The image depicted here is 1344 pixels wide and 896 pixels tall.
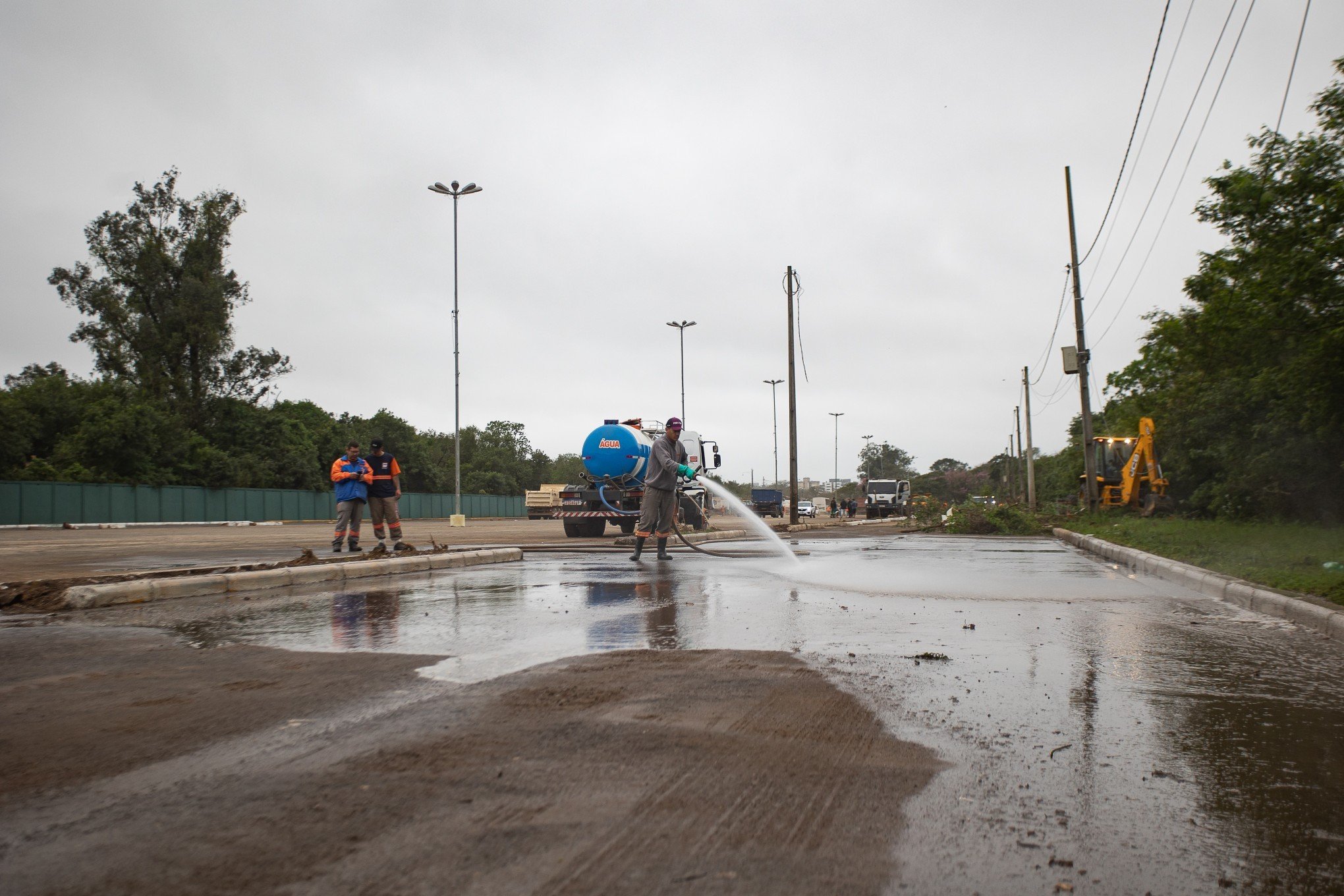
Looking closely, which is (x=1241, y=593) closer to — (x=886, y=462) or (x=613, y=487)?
(x=613, y=487)

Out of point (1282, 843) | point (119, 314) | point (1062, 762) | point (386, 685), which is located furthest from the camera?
point (119, 314)

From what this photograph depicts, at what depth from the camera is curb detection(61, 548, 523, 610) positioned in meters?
7.82

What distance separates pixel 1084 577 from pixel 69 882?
11805mm

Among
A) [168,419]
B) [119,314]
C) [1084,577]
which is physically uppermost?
[119,314]

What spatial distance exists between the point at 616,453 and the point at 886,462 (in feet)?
504

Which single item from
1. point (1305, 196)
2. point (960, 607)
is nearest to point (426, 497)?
point (1305, 196)

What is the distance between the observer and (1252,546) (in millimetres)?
14609

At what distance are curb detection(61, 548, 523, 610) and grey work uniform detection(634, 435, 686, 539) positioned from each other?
2.54 metres

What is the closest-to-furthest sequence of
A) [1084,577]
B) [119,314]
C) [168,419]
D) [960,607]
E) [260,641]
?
[260,641] < [960,607] < [1084,577] < [168,419] < [119,314]

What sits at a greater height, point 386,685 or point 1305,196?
point 1305,196

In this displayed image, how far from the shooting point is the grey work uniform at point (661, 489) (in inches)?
527

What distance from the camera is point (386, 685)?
4719 mm

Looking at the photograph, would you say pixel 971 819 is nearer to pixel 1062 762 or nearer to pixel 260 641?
pixel 1062 762

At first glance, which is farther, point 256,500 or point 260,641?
point 256,500
